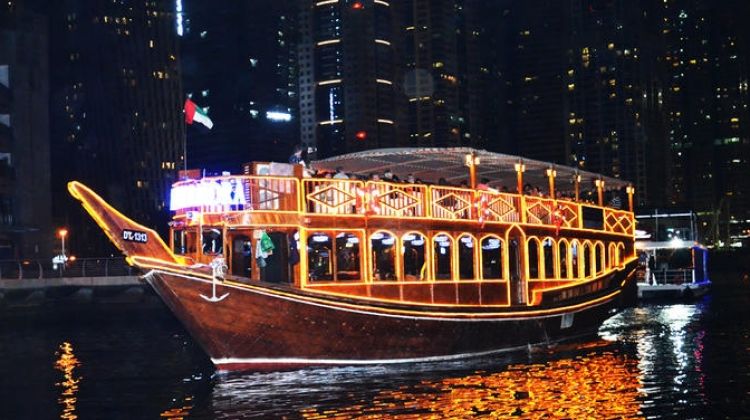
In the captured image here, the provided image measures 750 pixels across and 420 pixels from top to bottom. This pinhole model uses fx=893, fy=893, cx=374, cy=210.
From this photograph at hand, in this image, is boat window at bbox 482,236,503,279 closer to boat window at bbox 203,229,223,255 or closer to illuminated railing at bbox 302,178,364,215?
illuminated railing at bbox 302,178,364,215

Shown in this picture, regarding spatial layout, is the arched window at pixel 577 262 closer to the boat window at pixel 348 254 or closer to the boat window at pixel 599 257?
the boat window at pixel 599 257

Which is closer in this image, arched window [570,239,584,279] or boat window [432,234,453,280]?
arched window [570,239,584,279]

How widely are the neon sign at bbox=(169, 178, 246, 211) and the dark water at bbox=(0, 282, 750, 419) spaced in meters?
3.22

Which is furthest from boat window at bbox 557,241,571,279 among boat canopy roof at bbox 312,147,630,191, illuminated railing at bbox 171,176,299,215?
illuminated railing at bbox 171,176,299,215

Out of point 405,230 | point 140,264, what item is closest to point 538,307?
point 405,230

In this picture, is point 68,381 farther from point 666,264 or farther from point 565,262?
point 666,264

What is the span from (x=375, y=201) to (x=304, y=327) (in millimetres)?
2886

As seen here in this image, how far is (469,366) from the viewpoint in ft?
59.7

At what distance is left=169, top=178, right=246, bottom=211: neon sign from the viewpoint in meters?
15.9

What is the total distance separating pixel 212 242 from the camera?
1750 cm

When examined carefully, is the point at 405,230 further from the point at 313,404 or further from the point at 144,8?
the point at 144,8

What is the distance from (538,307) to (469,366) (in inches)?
109

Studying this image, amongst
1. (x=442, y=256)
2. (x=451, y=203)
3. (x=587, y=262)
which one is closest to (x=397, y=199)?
(x=451, y=203)

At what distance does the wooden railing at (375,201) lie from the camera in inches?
631
